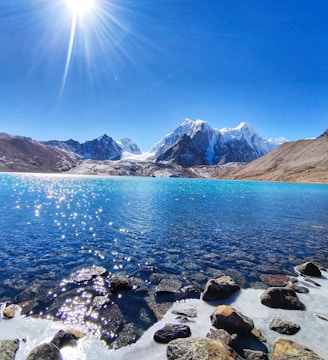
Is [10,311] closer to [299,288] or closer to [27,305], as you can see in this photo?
[27,305]

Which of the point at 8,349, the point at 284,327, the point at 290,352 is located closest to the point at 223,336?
the point at 290,352

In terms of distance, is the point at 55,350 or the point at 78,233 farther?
the point at 78,233

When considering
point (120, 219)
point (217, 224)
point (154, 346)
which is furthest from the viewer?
point (120, 219)

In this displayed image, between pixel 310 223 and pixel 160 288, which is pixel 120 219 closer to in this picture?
pixel 160 288

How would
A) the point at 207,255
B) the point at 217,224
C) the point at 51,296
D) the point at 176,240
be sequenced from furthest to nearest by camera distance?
the point at 217,224 → the point at 176,240 → the point at 207,255 → the point at 51,296

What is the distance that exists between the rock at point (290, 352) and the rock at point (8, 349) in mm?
9737

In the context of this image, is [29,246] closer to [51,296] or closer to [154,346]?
[51,296]

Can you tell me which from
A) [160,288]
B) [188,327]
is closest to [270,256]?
[160,288]

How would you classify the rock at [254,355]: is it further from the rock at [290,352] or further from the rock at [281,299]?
the rock at [281,299]

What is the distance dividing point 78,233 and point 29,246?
6454 mm

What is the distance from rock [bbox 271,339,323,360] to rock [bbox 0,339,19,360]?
383 inches

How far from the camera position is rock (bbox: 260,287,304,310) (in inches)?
539

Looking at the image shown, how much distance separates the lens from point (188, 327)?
11.4 metres

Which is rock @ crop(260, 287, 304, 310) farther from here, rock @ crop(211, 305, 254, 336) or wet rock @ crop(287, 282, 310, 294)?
rock @ crop(211, 305, 254, 336)
